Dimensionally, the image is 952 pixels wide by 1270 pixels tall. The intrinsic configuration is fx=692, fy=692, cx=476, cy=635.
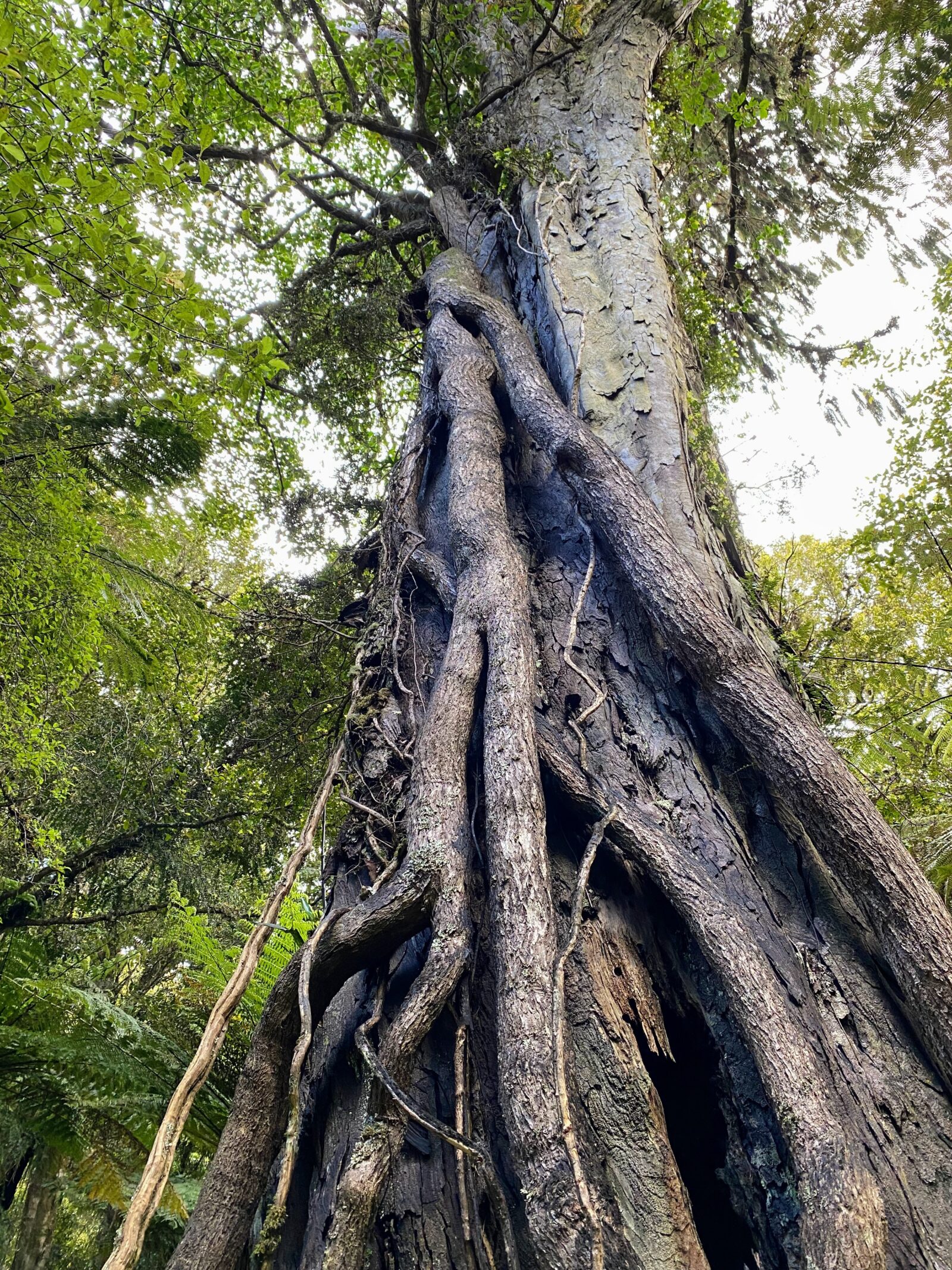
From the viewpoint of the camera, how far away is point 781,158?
5.84 m

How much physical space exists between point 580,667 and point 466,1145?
1349 millimetres

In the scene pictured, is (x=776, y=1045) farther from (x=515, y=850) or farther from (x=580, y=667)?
(x=580, y=667)

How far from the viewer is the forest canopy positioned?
3.12 meters

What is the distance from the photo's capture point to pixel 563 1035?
4.32 ft

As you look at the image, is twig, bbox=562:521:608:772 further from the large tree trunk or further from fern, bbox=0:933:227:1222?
fern, bbox=0:933:227:1222

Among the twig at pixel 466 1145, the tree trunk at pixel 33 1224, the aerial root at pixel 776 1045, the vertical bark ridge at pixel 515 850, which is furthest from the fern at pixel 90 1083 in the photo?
the tree trunk at pixel 33 1224

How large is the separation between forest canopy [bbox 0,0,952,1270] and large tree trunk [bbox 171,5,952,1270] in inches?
22.6

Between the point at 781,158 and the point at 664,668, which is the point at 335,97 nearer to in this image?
the point at 781,158

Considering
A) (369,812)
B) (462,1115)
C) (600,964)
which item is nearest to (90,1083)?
(369,812)

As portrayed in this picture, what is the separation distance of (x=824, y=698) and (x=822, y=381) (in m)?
4.05

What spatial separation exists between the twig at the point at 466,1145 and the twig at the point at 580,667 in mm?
904

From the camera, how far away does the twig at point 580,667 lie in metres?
2.01

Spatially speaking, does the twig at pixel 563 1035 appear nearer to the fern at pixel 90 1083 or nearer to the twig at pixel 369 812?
the twig at pixel 369 812

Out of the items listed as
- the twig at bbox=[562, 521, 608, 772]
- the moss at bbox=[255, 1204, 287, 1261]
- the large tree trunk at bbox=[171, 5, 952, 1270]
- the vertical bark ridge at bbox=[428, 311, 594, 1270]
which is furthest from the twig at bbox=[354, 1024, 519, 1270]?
the twig at bbox=[562, 521, 608, 772]
